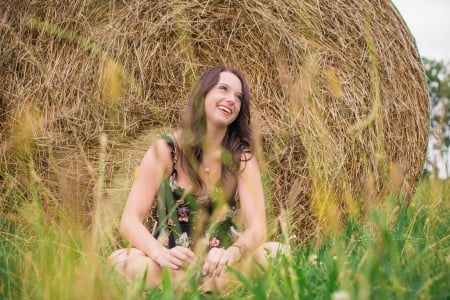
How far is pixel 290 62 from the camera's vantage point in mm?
2814

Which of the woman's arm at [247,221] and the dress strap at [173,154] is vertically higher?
the dress strap at [173,154]

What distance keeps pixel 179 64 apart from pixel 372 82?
956 mm

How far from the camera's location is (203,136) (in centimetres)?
237

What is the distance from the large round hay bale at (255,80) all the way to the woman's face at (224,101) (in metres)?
0.42

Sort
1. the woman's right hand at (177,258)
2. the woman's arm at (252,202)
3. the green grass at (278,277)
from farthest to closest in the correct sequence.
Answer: the woman's arm at (252,202)
the woman's right hand at (177,258)
the green grass at (278,277)

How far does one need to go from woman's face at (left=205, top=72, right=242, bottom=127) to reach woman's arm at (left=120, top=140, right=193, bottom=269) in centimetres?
23

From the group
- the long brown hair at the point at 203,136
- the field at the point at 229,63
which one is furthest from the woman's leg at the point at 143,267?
the field at the point at 229,63

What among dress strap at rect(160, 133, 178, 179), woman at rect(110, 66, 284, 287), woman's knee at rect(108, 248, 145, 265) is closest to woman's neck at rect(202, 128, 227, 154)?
woman at rect(110, 66, 284, 287)

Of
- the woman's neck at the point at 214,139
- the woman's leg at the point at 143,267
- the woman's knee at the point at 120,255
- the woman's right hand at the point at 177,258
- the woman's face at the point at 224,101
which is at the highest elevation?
the woman's face at the point at 224,101

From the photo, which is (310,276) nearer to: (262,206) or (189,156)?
(262,206)

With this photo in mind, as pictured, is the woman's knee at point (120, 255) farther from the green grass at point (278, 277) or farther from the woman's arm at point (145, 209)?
the green grass at point (278, 277)

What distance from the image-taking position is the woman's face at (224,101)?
2316 millimetres

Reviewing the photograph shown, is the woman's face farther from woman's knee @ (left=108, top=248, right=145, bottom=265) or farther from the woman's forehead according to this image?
woman's knee @ (left=108, top=248, right=145, bottom=265)

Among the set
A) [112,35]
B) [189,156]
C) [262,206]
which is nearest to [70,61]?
[112,35]
